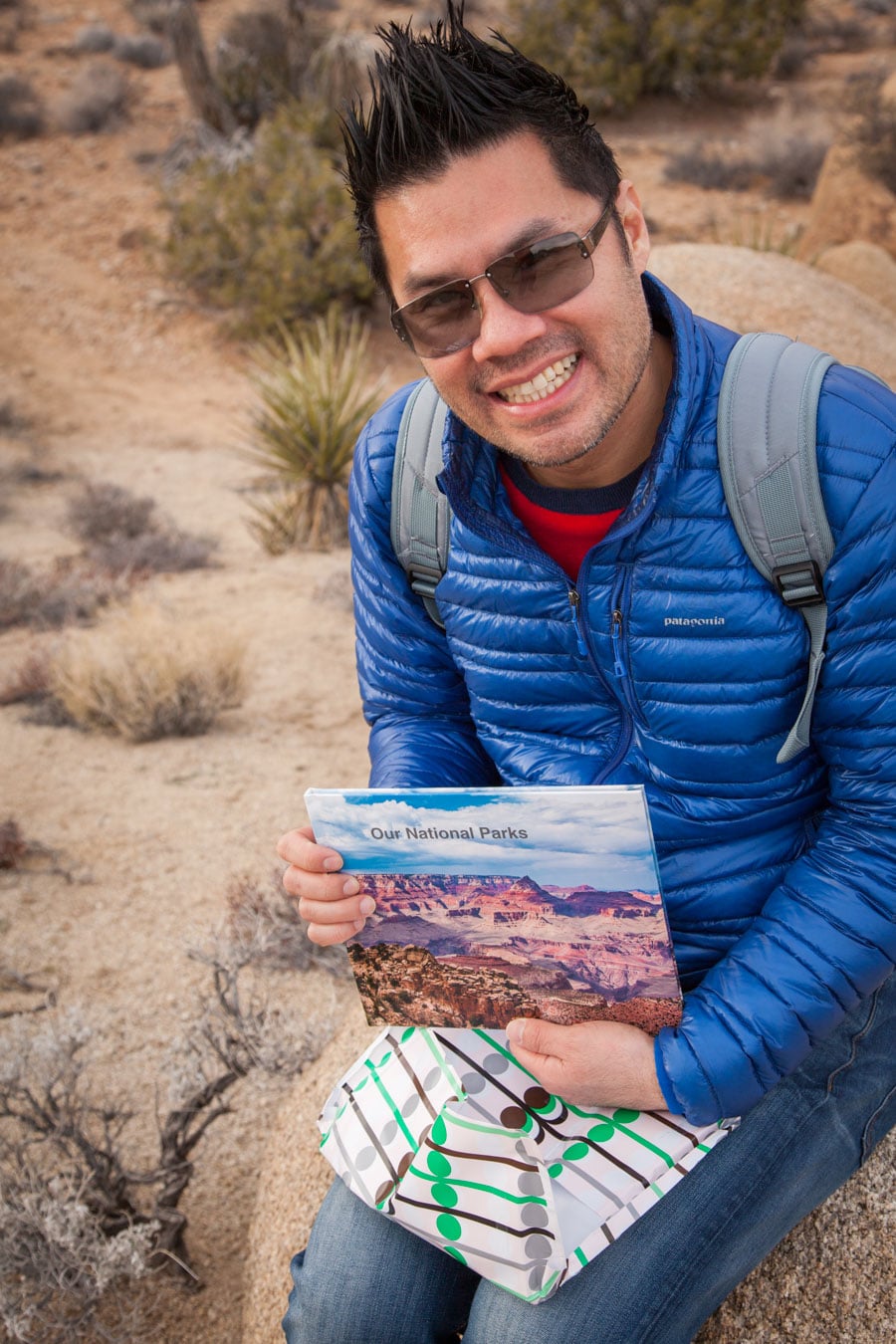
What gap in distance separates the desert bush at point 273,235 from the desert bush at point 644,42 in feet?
14.2

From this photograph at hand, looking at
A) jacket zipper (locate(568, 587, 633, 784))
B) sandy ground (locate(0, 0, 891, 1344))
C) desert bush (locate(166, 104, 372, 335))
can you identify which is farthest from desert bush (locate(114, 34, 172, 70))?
jacket zipper (locate(568, 587, 633, 784))

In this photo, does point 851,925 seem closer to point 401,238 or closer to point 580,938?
point 580,938

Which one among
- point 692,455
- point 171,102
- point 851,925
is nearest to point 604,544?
point 692,455

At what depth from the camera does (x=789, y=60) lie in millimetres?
15922

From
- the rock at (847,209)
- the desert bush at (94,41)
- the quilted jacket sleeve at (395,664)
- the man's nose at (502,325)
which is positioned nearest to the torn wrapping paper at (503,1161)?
the quilted jacket sleeve at (395,664)

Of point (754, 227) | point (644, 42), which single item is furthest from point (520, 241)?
point (644, 42)

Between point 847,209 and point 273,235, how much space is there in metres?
5.48

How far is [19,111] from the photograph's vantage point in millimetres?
14836

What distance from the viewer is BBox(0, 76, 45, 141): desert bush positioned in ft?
47.3

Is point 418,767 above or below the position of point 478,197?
below

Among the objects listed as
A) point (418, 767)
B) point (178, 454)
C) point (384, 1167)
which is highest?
point (418, 767)

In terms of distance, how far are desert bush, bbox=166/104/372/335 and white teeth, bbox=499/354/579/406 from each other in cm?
923

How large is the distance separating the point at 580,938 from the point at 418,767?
48cm

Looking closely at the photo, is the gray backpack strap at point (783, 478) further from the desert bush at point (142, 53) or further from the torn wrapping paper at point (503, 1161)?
the desert bush at point (142, 53)
